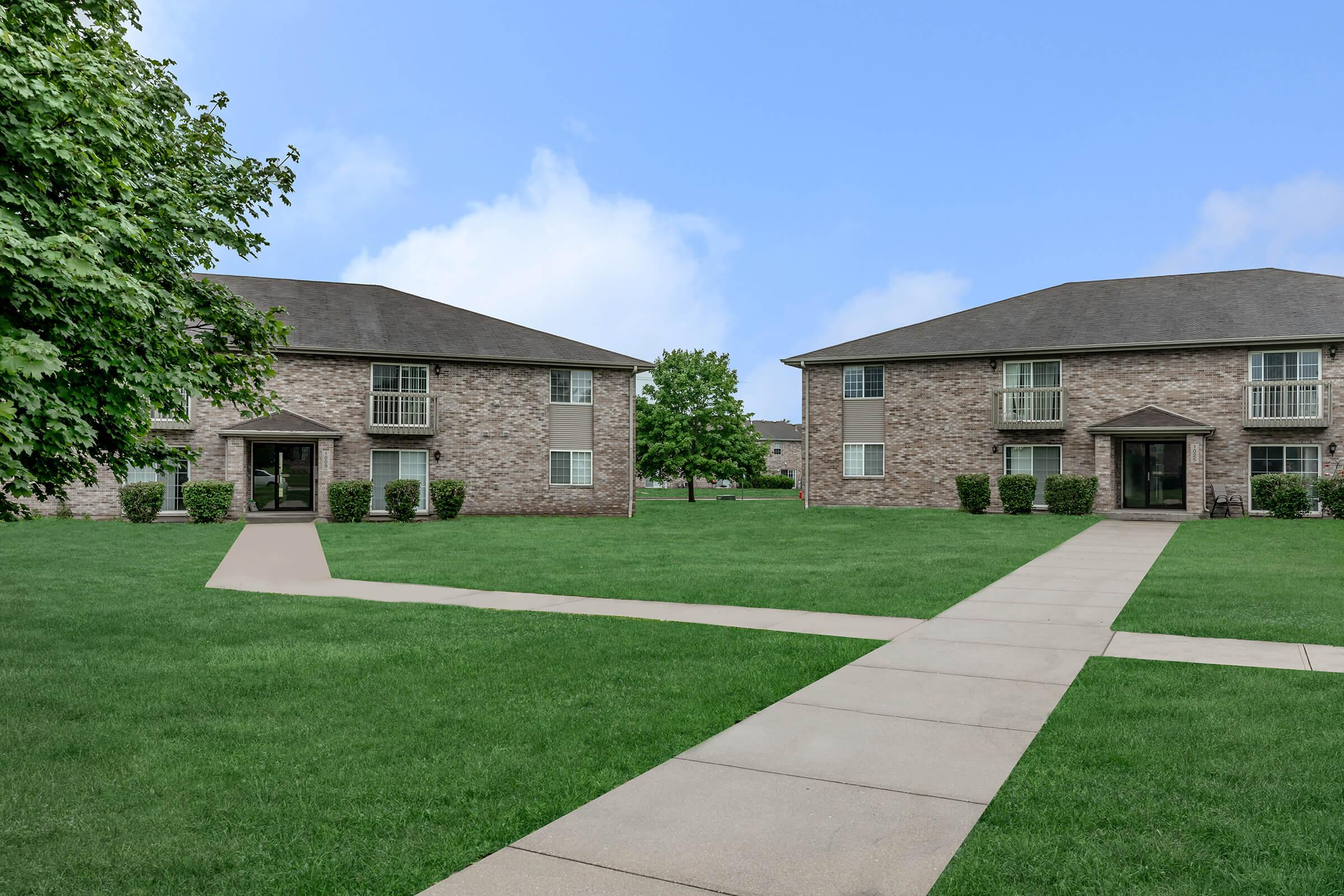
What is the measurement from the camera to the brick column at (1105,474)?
2817 centimetres

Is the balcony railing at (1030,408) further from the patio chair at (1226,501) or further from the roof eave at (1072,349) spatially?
the patio chair at (1226,501)

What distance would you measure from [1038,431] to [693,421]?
21304mm

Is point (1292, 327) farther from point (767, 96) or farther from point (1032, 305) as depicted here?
point (767, 96)

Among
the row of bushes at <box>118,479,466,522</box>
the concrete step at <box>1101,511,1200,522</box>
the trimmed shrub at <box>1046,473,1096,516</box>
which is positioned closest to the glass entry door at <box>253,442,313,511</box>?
the row of bushes at <box>118,479,466,522</box>

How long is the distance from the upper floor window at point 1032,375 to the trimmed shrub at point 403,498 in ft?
66.2

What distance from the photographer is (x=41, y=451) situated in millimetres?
5727

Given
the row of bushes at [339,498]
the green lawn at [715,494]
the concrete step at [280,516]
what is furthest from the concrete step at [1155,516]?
the green lawn at [715,494]

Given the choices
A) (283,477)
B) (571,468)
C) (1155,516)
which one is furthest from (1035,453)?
(283,477)

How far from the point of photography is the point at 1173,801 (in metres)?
4.17

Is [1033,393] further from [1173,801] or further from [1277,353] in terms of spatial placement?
[1173,801]

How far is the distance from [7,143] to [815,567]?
11.1 metres

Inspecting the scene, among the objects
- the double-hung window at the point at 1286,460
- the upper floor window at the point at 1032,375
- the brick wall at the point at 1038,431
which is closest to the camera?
the double-hung window at the point at 1286,460

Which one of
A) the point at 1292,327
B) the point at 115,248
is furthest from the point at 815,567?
the point at 1292,327

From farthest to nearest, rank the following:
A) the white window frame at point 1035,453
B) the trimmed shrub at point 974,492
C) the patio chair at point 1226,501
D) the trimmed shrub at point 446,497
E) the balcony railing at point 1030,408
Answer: the white window frame at point 1035,453, the balcony railing at point 1030,408, the trimmed shrub at point 974,492, the trimmed shrub at point 446,497, the patio chair at point 1226,501
